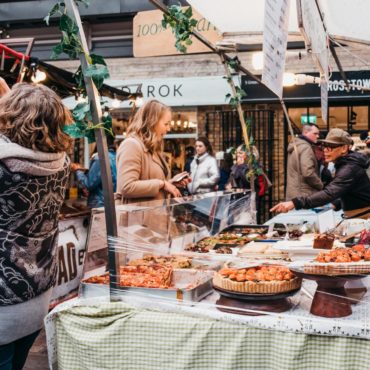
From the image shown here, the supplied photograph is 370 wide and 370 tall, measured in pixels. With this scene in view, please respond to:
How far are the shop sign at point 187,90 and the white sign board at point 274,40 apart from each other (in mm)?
8276

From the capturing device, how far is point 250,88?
1121 centimetres

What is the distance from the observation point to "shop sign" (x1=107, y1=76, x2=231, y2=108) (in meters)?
11.8

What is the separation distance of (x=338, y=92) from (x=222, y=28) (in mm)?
5822

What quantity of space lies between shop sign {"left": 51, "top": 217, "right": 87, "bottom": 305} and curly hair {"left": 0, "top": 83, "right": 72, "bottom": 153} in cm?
221

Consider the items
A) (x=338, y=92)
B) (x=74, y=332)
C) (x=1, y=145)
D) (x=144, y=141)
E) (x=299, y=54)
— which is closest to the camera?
(x=1, y=145)

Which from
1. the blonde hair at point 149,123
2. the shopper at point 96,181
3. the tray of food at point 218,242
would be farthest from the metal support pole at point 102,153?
the shopper at point 96,181

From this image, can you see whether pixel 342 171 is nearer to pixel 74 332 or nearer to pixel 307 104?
pixel 74 332

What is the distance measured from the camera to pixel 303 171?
7707mm

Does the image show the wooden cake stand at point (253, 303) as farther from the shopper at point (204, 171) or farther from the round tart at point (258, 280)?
the shopper at point (204, 171)

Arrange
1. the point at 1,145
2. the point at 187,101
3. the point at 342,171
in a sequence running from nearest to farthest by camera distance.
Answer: the point at 1,145
the point at 342,171
the point at 187,101

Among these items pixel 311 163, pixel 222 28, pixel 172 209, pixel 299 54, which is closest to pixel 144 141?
pixel 172 209

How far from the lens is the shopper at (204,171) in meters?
9.31

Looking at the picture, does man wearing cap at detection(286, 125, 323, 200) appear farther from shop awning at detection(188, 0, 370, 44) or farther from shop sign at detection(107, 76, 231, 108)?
shop sign at detection(107, 76, 231, 108)

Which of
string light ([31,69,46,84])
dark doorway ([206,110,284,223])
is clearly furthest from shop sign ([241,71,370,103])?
string light ([31,69,46,84])
